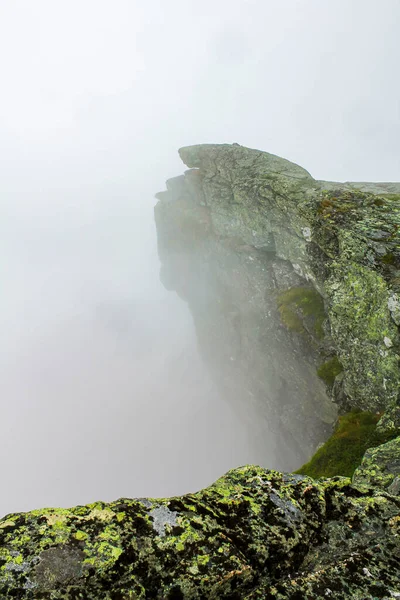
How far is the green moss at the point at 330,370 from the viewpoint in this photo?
124 feet

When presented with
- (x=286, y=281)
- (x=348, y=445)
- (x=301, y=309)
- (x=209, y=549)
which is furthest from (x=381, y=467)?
(x=286, y=281)

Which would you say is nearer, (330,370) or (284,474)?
(284,474)

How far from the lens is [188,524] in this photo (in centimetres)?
862

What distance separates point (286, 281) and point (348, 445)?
115 ft

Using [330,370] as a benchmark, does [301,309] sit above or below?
above

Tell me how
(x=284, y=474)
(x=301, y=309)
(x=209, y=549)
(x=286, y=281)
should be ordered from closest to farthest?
(x=209, y=549)
(x=284, y=474)
(x=301, y=309)
(x=286, y=281)

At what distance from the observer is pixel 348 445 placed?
23.9 meters

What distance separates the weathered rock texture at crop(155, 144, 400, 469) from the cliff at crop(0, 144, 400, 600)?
225 mm

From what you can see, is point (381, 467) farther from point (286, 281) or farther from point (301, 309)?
point (286, 281)

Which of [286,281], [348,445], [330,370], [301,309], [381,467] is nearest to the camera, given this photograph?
[381,467]

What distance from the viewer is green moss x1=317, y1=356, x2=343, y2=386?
37875 millimetres

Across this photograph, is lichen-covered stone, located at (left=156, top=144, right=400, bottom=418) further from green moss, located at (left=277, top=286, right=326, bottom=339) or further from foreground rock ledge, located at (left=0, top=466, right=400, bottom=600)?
foreground rock ledge, located at (left=0, top=466, right=400, bottom=600)

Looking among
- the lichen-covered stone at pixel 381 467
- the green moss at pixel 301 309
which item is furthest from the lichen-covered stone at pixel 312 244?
the lichen-covered stone at pixel 381 467

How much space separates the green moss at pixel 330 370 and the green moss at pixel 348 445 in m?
10.8
